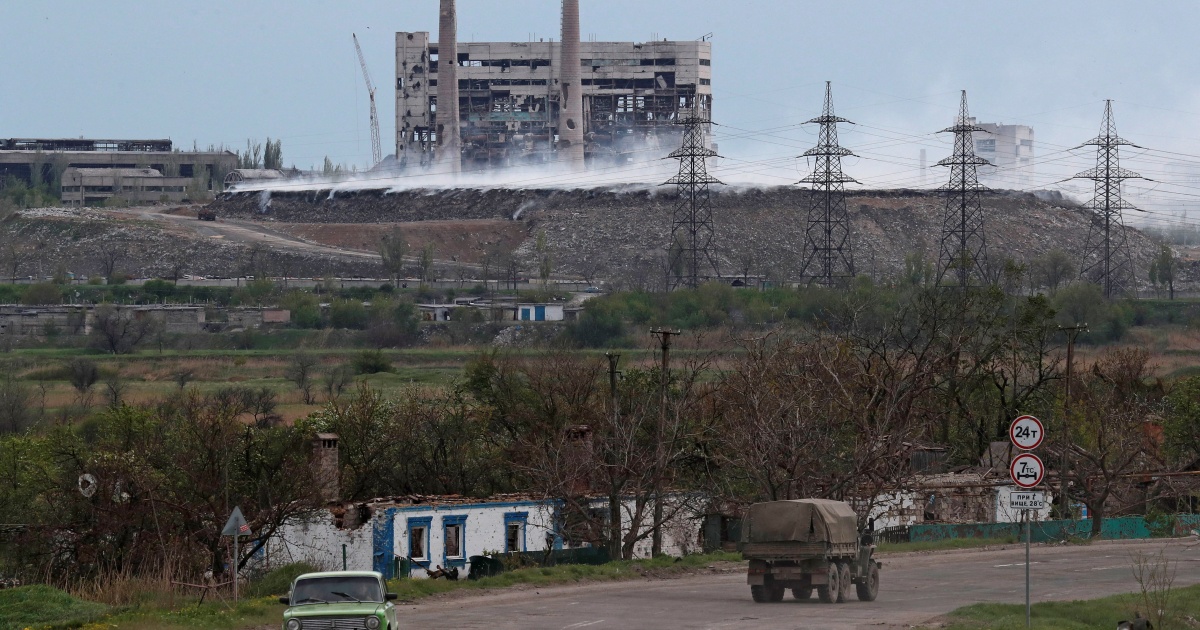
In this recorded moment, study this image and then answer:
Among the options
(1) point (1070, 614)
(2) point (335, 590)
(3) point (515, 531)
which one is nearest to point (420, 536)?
(3) point (515, 531)

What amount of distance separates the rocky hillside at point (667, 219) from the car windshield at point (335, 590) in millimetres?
123632

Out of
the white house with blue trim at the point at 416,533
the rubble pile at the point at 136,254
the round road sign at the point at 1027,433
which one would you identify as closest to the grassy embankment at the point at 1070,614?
the round road sign at the point at 1027,433

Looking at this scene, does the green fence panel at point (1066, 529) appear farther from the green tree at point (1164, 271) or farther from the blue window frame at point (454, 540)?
the green tree at point (1164, 271)

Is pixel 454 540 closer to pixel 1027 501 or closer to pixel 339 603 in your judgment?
pixel 339 603

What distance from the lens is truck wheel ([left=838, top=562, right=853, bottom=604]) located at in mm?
31188

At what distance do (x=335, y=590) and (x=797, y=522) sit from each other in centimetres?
1023

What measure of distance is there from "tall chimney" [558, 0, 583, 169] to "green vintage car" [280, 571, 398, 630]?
517 feet

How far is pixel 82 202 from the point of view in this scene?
7810 inches

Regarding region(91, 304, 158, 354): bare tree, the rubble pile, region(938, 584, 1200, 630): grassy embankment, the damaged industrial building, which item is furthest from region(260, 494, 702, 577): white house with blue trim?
the damaged industrial building

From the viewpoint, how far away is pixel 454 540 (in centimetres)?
4288

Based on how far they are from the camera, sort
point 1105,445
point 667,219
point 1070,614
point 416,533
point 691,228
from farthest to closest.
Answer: point 667,219, point 691,228, point 1105,445, point 416,533, point 1070,614

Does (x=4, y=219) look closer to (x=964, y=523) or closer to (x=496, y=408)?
(x=496, y=408)

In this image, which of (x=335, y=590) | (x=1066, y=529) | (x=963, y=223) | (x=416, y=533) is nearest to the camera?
(x=335, y=590)

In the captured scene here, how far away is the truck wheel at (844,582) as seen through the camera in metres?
31.2
